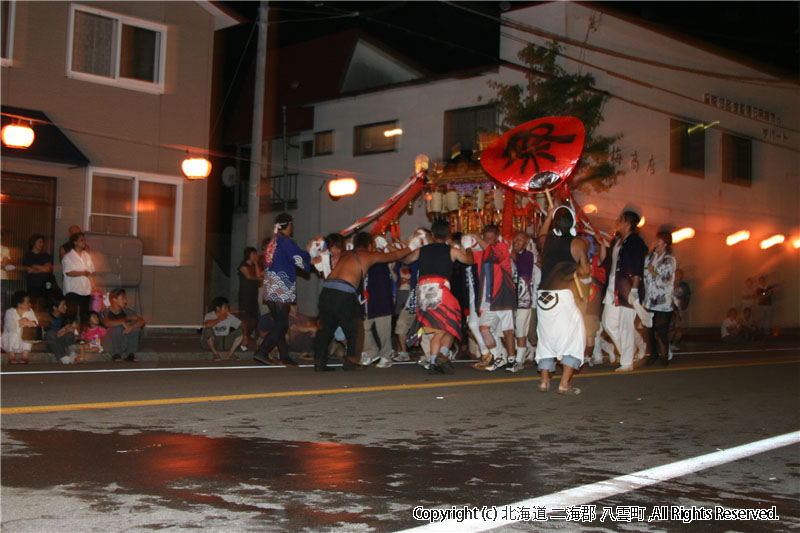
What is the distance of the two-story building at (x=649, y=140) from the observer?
76.5ft

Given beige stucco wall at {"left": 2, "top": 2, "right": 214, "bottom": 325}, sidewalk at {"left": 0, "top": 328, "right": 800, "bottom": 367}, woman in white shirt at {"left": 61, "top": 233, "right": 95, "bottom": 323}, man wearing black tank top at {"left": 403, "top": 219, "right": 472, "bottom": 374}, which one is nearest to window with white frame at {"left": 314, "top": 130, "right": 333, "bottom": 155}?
beige stucco wall at {"left": 2, "top": 2, "right": 214, "bottom": 325}

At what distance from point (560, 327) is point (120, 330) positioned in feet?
21.9

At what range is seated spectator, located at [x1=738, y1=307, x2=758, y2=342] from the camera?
2180cm

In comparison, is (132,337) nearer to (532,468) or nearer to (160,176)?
(160,176)

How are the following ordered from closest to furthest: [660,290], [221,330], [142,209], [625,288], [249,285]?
[625,288]
[660,290]
[221,330]
[249,285]
[142,209]

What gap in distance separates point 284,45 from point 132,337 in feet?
73.5

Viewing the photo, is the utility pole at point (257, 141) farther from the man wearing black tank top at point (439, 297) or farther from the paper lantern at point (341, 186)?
the man wearing black tank top at point (439, 297)

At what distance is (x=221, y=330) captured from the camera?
13391 mm

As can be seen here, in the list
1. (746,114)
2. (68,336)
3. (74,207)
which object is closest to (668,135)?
(746,114)

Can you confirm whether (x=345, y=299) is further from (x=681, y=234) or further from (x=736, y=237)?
(x=736, y=237)

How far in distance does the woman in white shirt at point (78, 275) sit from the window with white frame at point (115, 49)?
4.67m

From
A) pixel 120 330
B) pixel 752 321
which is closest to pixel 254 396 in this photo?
pixel 120 330

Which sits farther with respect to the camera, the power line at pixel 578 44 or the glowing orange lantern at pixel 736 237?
the glowing orange lantern at pixel 736 237

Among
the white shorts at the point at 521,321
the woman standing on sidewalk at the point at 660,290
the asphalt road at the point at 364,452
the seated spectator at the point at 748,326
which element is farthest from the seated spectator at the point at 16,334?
the seated spectator at the point at 748,326
